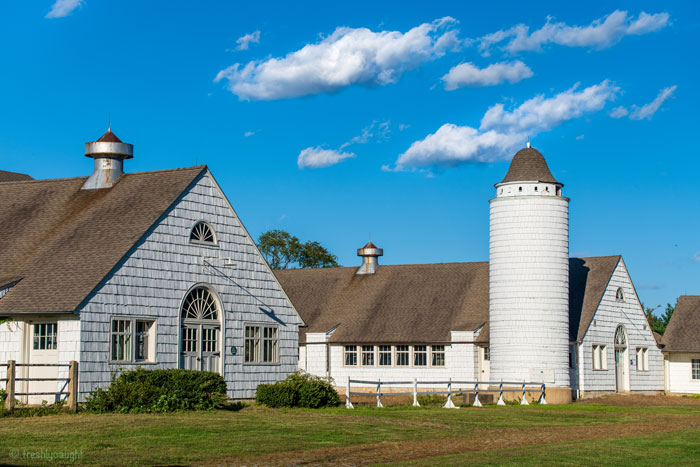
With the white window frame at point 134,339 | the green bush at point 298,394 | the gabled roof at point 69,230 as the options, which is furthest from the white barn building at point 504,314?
the white window frame at point 134,339

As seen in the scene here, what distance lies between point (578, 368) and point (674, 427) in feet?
61.3

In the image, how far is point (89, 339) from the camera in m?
29.2

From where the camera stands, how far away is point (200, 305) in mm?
33719

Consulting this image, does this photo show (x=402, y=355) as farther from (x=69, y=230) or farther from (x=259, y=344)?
(x=69, y=230)

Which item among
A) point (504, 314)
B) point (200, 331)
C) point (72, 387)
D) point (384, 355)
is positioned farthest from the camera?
point (384, 355)

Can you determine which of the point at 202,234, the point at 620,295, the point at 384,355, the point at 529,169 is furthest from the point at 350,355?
the point at 202,234

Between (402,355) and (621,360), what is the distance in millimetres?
10539

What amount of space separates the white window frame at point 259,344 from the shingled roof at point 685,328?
23900mm

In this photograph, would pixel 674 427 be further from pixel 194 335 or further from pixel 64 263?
pixel 64 263

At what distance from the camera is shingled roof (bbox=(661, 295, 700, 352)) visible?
51281mm

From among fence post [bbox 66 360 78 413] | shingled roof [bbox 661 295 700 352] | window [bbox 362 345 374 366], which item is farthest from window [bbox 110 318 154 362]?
shingled roof [bbox 661 295 700 352]

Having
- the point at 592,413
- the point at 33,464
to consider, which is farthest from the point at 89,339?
the point at 592,413

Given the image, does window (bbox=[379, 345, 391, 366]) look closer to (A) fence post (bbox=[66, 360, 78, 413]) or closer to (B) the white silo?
(B) the white silo

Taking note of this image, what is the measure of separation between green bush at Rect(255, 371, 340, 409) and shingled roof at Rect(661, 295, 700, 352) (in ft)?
82.3
